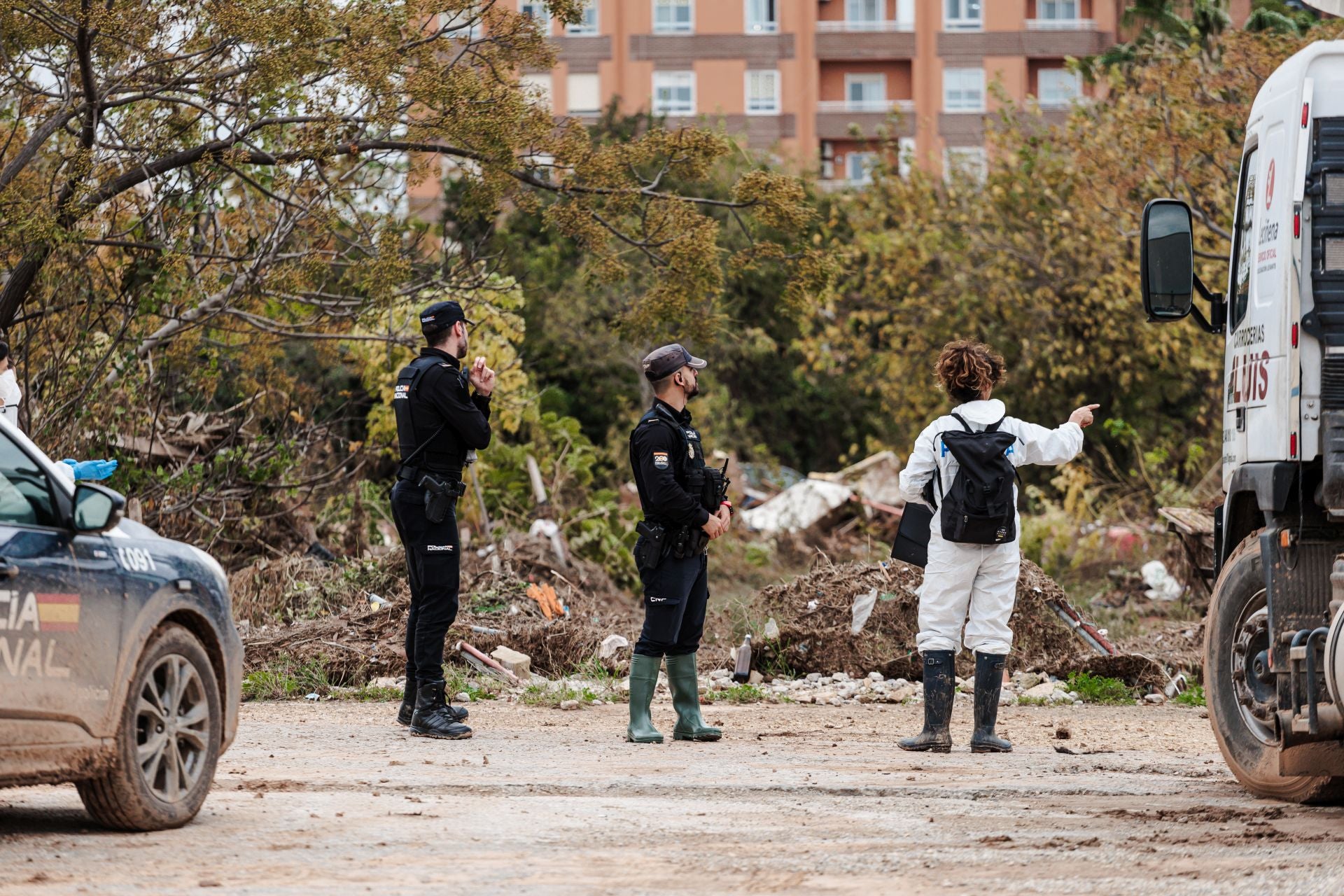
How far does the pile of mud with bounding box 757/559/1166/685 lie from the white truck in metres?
5.25

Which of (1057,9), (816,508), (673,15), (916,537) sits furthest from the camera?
(1057,9)

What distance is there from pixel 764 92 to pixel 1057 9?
10661mm

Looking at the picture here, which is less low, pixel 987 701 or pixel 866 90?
pixel 866 90

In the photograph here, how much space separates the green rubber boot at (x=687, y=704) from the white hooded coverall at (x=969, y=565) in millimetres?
1210

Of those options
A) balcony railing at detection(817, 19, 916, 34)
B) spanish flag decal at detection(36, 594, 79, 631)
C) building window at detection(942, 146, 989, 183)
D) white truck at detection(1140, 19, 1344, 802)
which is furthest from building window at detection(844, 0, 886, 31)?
spanish flag decal at detection(36, 594, 79, 631)

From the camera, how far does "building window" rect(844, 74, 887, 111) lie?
2434 inches

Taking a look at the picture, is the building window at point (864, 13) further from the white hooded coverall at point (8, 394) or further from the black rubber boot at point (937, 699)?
the black rubber boot at point (937, 699)

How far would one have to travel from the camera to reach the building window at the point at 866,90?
203 ft

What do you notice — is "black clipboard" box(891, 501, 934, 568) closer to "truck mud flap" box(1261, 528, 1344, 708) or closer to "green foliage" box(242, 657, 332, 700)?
"truck mud flap" box(1261, 528, 1344, 708)

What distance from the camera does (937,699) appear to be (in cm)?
950

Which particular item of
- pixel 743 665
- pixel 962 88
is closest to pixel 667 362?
pixel 743 665

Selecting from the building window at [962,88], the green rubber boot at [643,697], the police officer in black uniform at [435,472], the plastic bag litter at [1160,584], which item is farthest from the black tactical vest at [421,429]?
the building window at [962,88]

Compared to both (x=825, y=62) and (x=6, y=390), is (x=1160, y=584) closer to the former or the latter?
(x=6, y=390)

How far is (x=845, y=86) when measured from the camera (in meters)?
62.0
